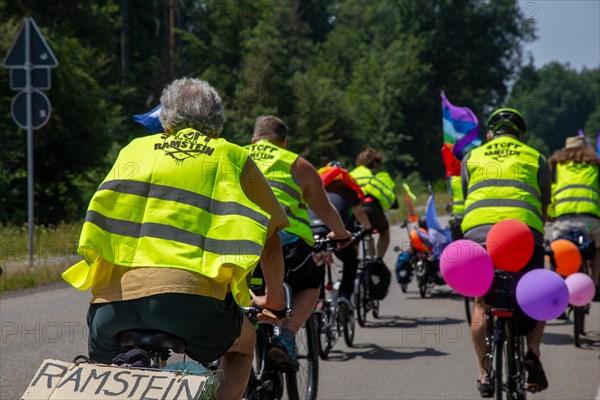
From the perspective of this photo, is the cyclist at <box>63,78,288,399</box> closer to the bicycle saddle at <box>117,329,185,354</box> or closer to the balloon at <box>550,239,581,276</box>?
the bicycle saddle at <box>117,329,185,354</box>

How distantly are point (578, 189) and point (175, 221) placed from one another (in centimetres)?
729

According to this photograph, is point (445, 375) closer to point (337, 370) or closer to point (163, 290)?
point (337, 370)

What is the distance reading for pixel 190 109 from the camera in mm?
3580

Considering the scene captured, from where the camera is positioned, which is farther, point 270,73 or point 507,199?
point 270,73

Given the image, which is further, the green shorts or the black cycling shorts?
the black cycling shorts

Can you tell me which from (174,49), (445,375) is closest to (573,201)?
(445,375)

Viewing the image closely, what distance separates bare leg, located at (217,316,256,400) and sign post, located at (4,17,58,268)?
34.1 ft

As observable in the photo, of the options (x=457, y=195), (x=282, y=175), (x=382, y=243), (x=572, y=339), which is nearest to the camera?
(x=282, y=175)

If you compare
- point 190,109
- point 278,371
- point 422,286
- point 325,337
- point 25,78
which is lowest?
point 422,286

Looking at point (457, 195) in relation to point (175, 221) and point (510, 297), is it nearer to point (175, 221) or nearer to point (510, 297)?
point (510, 297)

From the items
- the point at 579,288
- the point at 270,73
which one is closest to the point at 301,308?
the point at 579,288

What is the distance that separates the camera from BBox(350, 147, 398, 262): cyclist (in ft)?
37.0

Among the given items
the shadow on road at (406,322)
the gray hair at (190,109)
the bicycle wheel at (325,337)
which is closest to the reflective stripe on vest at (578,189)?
the shadow on road at (406,322)

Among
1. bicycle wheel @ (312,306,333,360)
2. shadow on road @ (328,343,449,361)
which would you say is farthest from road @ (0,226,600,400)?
bicycle wheel @ (312,306,333,360)
